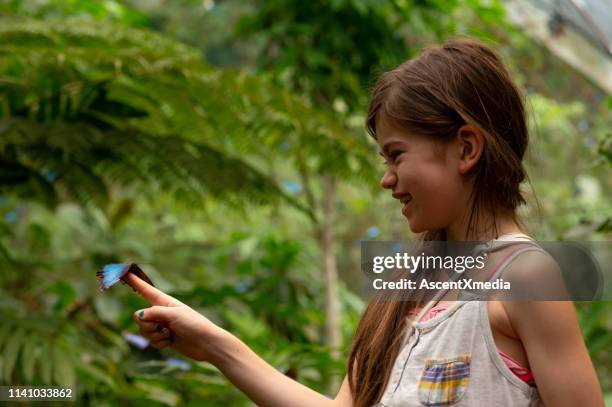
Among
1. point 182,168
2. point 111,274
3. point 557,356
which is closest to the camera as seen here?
point 557,356

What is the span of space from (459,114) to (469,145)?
A: 1.6 inches

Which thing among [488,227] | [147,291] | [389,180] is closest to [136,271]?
[147,291]

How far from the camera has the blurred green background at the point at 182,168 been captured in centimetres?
224

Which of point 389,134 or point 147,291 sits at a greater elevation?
point 389,134

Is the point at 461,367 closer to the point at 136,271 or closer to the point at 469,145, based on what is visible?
the point at 469,145

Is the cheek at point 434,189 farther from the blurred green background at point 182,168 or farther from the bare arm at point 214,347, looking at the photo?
the blurred green background at point 182,168

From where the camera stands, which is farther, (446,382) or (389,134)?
(389,134)

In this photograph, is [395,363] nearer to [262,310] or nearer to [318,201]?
[262,310]

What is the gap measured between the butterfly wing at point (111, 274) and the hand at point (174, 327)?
0.7 inches

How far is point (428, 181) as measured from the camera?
3.36 ft

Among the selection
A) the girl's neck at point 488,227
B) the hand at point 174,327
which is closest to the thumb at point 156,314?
the hand at point 174,327

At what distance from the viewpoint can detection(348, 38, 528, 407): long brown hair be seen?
1.03 metres

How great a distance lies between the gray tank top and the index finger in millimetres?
297

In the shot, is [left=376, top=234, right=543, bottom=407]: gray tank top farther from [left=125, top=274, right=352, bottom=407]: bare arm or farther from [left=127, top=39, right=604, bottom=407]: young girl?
[left=125, top=274, right=352, bottom=407]: bare arm
